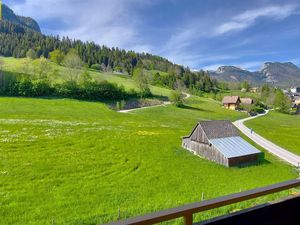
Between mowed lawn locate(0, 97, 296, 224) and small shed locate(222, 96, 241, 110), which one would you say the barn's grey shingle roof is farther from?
small shed locate(222, 96, 241, 110)

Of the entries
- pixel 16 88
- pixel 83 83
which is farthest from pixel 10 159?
pixel 83 83

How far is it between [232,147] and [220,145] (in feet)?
6.20

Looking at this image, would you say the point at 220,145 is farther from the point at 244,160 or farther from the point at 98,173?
the point at 98,173

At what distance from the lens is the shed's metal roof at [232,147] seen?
128ft

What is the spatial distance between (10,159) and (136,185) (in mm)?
13925

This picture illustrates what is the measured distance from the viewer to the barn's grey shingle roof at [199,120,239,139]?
43.1m

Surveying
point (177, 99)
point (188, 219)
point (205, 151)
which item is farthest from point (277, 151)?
point (177, 99)

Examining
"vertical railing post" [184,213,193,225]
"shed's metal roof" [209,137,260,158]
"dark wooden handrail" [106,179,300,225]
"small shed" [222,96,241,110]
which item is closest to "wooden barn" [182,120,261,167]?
"shed's metal roof" [209,137,260,158]

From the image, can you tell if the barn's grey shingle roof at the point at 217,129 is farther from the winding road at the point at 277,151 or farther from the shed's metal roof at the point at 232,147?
the winding road at the point at 277,151

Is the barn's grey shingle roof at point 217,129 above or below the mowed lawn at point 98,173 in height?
above

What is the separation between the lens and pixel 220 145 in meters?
40.6

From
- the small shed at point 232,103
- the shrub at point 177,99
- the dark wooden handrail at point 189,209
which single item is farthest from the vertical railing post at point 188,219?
the small shed at point 232,103

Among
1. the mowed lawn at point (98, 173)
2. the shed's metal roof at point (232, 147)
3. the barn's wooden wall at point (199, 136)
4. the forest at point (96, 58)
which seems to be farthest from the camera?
the forest at point (96, 58)

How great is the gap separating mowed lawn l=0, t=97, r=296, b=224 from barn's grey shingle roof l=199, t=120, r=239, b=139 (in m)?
4.56
